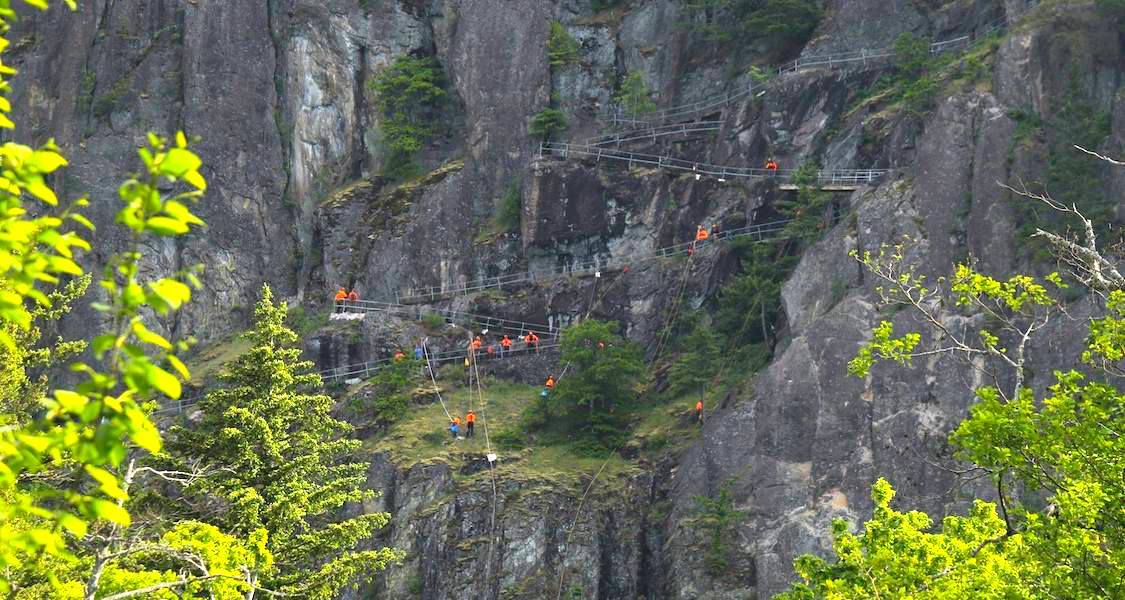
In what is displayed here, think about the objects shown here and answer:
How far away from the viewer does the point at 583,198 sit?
46125mm

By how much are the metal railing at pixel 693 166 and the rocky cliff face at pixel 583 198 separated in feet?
1.49

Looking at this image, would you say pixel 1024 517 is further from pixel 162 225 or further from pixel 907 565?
pixel 162 225

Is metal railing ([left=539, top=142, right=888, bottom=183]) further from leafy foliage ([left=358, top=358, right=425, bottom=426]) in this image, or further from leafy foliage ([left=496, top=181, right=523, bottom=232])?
leafy foliage ([left=358, top=358, right=425, bottom=426])

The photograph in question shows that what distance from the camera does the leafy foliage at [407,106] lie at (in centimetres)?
5025

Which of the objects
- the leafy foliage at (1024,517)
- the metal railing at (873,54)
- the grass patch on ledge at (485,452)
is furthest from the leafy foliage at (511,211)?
the leafy foliage at (1024,517)

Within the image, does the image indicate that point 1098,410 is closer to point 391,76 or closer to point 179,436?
point 179,436

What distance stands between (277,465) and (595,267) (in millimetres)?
21031

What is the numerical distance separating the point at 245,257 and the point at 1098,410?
41434 mm

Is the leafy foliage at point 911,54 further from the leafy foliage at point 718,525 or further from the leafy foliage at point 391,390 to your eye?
the leafy foliage at point 391,390

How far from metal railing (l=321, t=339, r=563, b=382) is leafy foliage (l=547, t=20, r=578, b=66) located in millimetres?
10730

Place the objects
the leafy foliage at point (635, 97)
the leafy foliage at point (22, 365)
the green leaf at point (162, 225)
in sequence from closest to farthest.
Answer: the green leaf at point (162, 225), the leafy foliage at point (22, 365), the leafy foliage at point (635, 97)

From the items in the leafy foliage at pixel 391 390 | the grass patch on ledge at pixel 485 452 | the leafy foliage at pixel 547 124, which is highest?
the leafy foliage at pixel 547 124

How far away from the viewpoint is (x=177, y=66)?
179 feet

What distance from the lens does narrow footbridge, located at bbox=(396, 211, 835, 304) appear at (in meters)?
42.8
